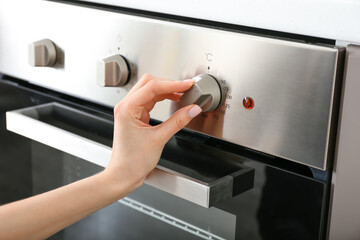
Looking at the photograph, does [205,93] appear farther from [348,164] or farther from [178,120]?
[348,164]

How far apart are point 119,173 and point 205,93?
12 centimetres

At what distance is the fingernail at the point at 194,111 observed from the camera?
1.78 feet

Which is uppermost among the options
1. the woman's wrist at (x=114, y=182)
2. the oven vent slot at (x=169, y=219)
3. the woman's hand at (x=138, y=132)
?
the woman's hand at (x=138, y=132)

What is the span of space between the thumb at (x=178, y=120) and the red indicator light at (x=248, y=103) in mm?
45

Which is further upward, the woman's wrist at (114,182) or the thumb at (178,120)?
the thumb at (178,120)

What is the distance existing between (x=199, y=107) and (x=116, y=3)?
21 cm

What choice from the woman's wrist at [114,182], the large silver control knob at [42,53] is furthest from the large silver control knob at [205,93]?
the large silver control knob at [42,53]

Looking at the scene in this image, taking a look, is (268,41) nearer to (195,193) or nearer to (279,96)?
(279,96)

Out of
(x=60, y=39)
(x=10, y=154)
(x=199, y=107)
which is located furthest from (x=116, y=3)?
(x=10, y=154)

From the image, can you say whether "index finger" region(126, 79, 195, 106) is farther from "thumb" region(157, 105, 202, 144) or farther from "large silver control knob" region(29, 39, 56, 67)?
"large silver control knob" region(29, 39, 56, 67)

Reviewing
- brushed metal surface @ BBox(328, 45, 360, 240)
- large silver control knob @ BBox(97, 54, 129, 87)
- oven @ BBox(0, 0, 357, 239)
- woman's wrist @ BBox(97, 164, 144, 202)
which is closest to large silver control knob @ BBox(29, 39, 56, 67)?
oven @ BBox(0, 0, 357, 239)

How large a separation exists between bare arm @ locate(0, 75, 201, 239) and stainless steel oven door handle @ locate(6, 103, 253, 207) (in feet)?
0.10

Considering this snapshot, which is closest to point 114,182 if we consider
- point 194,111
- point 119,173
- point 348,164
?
point 119,173

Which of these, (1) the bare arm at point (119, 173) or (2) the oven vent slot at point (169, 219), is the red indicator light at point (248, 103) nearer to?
(1) the bare arm at point (119, 173)
